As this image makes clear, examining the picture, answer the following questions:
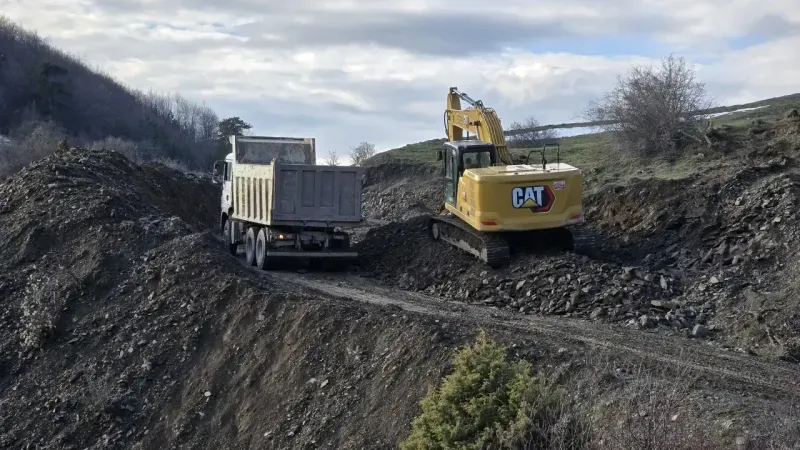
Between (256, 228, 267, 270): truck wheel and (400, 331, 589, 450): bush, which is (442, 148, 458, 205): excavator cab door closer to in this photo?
(256, 228, 267, 270): truck wheel

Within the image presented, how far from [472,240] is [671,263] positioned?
159 inches

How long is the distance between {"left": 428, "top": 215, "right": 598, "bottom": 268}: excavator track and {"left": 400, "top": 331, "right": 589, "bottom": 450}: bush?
30.3ft

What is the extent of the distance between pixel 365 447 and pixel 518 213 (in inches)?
352

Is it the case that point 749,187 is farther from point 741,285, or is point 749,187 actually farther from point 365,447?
point 365,447

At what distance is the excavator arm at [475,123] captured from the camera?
→ 2145cm

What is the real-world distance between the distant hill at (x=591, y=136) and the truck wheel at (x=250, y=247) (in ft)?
41.2

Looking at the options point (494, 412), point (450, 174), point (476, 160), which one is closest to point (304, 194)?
point (450, 174)

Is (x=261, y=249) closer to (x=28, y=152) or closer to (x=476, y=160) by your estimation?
(x=476, y=160)

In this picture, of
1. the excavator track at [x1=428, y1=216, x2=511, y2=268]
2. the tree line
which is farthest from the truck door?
the tree line

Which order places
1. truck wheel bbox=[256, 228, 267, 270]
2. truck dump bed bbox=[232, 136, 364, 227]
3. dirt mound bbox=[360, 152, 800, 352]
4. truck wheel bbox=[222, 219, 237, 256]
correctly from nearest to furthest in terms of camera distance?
1. dirt mound bbox=[360, 152, 800, 352]
2. truck dump bed bbox=[232, 136, 364, 227]
3. truck wheel bbox=[256, 228, 267, 270]
4. truck wheel bbox=[222, 219, 237, 256]

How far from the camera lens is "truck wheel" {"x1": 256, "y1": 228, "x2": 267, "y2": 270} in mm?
20703

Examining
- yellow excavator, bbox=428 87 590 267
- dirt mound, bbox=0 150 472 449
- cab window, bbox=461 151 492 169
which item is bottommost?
dirt mound, bbox=0 150 472 449

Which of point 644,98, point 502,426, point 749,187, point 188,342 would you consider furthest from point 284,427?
point 644,98

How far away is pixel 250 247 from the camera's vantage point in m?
21.9
